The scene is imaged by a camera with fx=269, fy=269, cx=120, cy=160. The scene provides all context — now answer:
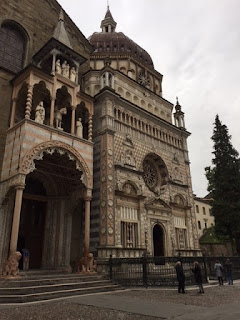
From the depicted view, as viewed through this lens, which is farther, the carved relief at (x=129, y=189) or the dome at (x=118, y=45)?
the dome at (x=118, y=45)

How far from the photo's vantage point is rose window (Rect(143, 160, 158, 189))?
2162cm

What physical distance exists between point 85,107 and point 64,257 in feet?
31.7

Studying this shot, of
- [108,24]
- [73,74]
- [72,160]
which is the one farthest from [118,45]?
[72,160]

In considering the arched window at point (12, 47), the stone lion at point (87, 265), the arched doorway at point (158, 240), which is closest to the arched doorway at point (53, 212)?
the stone lion at point (87, 265)

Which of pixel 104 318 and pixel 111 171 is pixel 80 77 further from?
pixel 104 318

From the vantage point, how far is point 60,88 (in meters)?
16.5

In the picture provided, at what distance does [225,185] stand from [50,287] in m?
21.1

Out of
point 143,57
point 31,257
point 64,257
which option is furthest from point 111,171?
point 143,57

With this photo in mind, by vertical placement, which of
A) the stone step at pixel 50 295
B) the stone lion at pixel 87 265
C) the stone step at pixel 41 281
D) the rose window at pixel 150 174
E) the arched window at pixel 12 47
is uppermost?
the arched window at pixel 12 47

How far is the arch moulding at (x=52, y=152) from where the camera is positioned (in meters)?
13.5

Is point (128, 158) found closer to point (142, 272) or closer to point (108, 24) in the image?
point (142, 272)

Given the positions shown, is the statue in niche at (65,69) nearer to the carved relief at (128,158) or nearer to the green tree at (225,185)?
the carved relief at (128,158)

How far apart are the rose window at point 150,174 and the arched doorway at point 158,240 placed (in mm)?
3286

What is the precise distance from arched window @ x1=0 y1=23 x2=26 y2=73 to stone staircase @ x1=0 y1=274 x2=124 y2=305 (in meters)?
13.1
